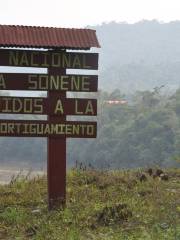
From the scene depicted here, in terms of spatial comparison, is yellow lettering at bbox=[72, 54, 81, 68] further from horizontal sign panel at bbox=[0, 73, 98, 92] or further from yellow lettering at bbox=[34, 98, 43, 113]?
yellow lettering at bbox=[34, 98, 43, 113]

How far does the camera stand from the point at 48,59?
8.35m

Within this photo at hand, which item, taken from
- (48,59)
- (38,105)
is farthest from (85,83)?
(38,105)

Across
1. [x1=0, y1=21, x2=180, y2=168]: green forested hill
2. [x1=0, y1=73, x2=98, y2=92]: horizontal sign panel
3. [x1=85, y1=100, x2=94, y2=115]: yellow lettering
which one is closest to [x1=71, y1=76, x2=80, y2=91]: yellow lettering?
[x1=0, y1=73, x2=98, y2=92]: horizontal sign panel

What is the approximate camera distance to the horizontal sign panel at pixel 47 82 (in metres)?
8.23

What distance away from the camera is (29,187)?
396 inches

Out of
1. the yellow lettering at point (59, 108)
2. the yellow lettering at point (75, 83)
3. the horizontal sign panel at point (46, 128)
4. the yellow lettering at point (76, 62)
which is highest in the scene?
the yellow lettering at point (76, 62)

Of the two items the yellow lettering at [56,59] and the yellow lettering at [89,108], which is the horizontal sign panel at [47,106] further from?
the yellow lettering at [56,59]

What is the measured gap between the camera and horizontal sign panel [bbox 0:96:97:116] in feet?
27.0

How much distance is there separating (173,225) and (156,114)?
67.9 m

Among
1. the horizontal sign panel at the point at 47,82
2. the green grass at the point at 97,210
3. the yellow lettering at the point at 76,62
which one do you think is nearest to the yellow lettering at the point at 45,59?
the horizontal sign panel at the point at 47,82

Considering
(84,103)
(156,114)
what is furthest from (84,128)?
(156,114)

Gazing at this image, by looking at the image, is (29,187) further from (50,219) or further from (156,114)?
(156,114)

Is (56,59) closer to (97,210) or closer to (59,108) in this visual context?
(59,108)

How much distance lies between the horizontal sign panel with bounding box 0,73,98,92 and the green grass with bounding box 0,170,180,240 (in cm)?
195
